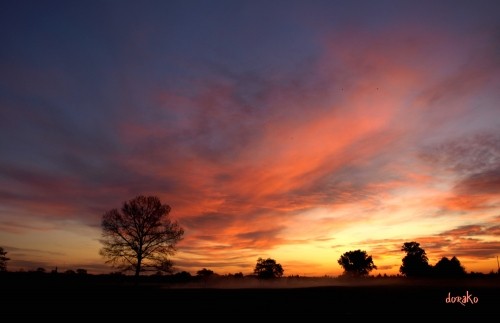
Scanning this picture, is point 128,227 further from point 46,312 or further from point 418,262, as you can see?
point 418,262

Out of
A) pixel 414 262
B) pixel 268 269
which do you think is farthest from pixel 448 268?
pixel 268 269

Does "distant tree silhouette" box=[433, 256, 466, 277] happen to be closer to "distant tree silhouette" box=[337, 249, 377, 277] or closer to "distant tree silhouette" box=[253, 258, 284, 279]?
"distant tree silhouette" box=[337, 249, 377, 277]

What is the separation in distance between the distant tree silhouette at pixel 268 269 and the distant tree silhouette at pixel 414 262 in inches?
2080

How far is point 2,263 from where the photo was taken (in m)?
111

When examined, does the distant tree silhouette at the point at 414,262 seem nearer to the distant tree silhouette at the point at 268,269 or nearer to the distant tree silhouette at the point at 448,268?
the distant tree silhouette at the point at 448,268

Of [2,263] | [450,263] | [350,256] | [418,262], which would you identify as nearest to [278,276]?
[350,256]

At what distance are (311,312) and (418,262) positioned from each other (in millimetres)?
134061

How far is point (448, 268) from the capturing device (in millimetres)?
124750

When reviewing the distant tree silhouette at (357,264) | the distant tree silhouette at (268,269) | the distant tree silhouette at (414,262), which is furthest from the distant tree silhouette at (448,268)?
the distant tree silhouette at (268,269)

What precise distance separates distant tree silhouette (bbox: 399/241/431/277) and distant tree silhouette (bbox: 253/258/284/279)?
173 ft

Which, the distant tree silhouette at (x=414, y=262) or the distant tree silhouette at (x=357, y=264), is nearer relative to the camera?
the distant tree silhouette at (x=414, y=262)

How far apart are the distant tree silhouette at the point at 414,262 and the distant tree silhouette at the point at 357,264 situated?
17.8 meters

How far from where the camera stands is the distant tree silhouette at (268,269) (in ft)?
496

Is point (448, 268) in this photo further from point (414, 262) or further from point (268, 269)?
point (268, 269)
